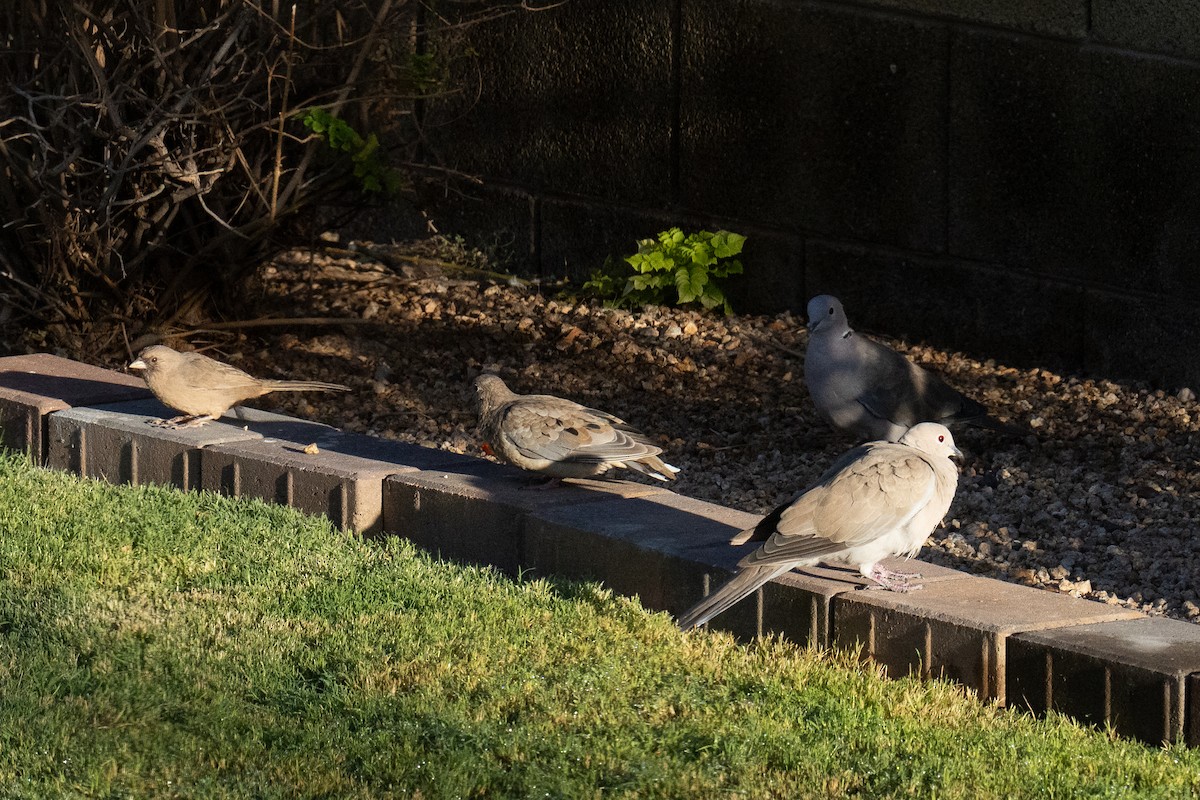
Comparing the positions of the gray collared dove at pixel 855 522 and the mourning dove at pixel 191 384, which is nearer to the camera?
the gray collared dove at pixel 855 522

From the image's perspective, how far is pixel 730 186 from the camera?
944cm

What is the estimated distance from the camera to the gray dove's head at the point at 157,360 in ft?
21.8

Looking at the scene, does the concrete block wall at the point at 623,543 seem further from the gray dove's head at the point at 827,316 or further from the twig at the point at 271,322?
the gray dove's head at the point at 827,316

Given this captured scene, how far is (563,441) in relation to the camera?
18.8ft

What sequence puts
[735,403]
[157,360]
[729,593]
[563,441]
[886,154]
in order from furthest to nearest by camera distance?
[886,154], [735,403], [157,360], [563,441], [729,593]

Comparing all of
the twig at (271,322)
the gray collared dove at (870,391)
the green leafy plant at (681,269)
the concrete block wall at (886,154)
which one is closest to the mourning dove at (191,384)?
the twig at (271,322)

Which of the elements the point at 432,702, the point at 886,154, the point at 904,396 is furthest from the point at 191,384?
the point at 886,154

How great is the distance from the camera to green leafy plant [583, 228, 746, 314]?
916 cm

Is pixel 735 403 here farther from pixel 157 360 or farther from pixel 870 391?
pixel 157 360

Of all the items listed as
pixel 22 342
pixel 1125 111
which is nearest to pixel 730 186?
pixel 1125 111

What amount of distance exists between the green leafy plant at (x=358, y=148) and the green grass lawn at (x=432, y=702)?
9.28 ft

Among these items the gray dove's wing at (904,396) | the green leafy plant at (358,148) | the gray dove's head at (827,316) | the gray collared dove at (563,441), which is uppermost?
the green leafy plant at (358,148)

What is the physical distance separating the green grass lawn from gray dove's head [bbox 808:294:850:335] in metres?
2.47

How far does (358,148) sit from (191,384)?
183cm
